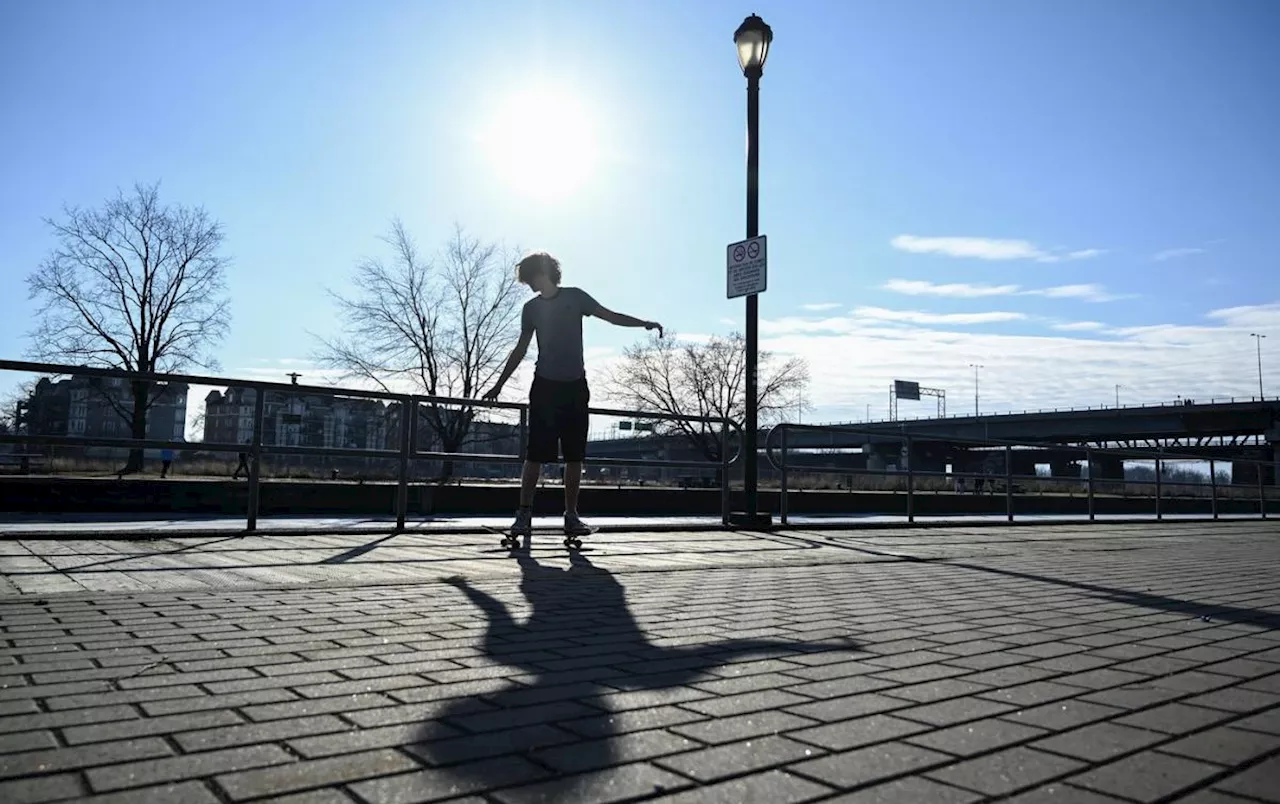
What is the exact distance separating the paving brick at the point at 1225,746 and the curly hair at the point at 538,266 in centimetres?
525

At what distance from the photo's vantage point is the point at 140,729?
2039 mm

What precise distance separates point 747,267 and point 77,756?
877 cm

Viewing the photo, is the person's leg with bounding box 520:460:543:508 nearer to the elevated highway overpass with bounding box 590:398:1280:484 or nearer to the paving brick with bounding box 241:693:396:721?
the paving brick with bounding box 241:693:396:721

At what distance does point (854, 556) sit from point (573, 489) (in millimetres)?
2071

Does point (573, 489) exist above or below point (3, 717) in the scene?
above

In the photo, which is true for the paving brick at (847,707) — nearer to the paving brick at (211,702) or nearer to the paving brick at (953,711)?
the paving brick at (953,711)

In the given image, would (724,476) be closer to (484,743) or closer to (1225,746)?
(1225,746)

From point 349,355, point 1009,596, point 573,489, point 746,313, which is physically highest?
point 349,355

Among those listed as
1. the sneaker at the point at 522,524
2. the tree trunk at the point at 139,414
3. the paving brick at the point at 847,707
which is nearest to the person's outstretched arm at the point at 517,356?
the sneaker at the point at 522,524

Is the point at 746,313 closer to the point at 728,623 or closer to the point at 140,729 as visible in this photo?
the point at 728,623

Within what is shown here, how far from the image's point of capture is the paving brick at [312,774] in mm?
1693

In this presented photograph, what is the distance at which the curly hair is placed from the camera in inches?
266

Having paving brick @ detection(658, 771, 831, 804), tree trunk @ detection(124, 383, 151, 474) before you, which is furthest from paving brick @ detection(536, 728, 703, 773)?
tree trunk @ detection(124, 383, 151, 474)

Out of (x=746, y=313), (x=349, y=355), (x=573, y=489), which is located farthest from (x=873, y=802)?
(x=349, y=355)
